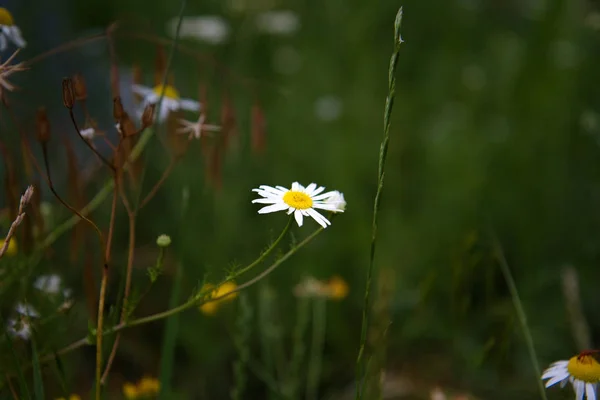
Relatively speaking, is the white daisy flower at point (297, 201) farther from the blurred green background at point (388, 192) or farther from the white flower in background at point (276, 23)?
the white flower in background at point (276, 23)

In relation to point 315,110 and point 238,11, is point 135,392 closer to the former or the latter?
point 315,110

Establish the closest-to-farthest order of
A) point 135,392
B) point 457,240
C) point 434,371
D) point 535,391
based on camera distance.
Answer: point 135,392 → point 535,391 → point 434,371 → point 457,240

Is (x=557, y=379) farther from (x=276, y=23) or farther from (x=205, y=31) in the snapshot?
(x=276, y=23)

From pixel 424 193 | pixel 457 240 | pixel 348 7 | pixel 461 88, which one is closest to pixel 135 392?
pixel 457 240

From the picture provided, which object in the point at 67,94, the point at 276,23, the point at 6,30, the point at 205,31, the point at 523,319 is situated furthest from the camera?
the point at 276,23

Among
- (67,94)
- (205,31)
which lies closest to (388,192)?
(205,31)

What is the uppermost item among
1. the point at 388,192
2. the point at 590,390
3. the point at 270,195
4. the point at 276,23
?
the point at 276,23
